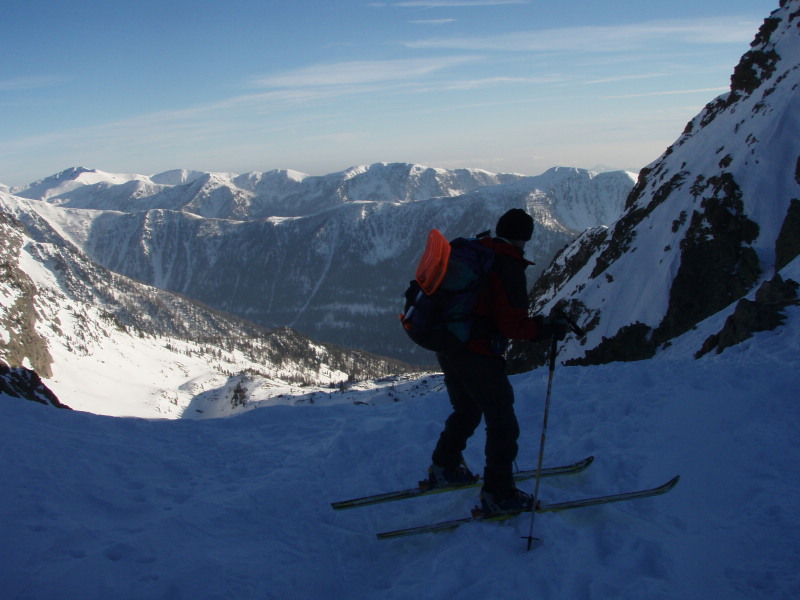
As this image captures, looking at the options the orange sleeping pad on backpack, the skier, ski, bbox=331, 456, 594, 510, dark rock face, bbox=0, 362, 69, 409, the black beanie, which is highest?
the black beanie

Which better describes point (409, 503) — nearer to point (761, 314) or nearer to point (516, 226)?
point (516, 226)

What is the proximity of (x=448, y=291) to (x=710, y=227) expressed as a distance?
37687 millimetres

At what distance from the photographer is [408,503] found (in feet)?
25.2

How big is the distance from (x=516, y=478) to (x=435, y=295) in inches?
130

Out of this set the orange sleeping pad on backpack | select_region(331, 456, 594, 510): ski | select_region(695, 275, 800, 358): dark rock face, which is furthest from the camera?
select_region(695, 275, 800, 358): dark rock face

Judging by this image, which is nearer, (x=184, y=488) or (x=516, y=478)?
(x=516, y=478)

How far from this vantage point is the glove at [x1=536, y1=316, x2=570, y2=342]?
6.34 metres

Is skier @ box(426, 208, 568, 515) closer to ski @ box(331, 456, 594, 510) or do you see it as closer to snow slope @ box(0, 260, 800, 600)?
snow slope @ box(0, 260, 800, 600)

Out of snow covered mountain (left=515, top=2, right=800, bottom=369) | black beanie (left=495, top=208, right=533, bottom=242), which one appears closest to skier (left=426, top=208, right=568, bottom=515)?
black beanie (left=495, top=208, right=533, bottom=242)

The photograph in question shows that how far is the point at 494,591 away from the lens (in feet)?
17.2

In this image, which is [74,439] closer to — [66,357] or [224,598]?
[224,598]

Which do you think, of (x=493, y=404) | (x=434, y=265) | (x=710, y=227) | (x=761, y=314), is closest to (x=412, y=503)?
(x=493, y=404)

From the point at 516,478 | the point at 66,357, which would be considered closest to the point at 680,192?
the point at 516,478

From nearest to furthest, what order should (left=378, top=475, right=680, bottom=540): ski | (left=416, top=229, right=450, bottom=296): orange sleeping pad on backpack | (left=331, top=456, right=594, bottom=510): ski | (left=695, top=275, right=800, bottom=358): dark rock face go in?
(left=416, top=229, right=450, bottom=296): orange sleeping pad on backpack, (left=378, top=475, right=680, bottom=540): ski, (left=331, top=456, right=594, bottom=510): ski, (left=695, top=275, right=800, bottom=358): dark rock face
